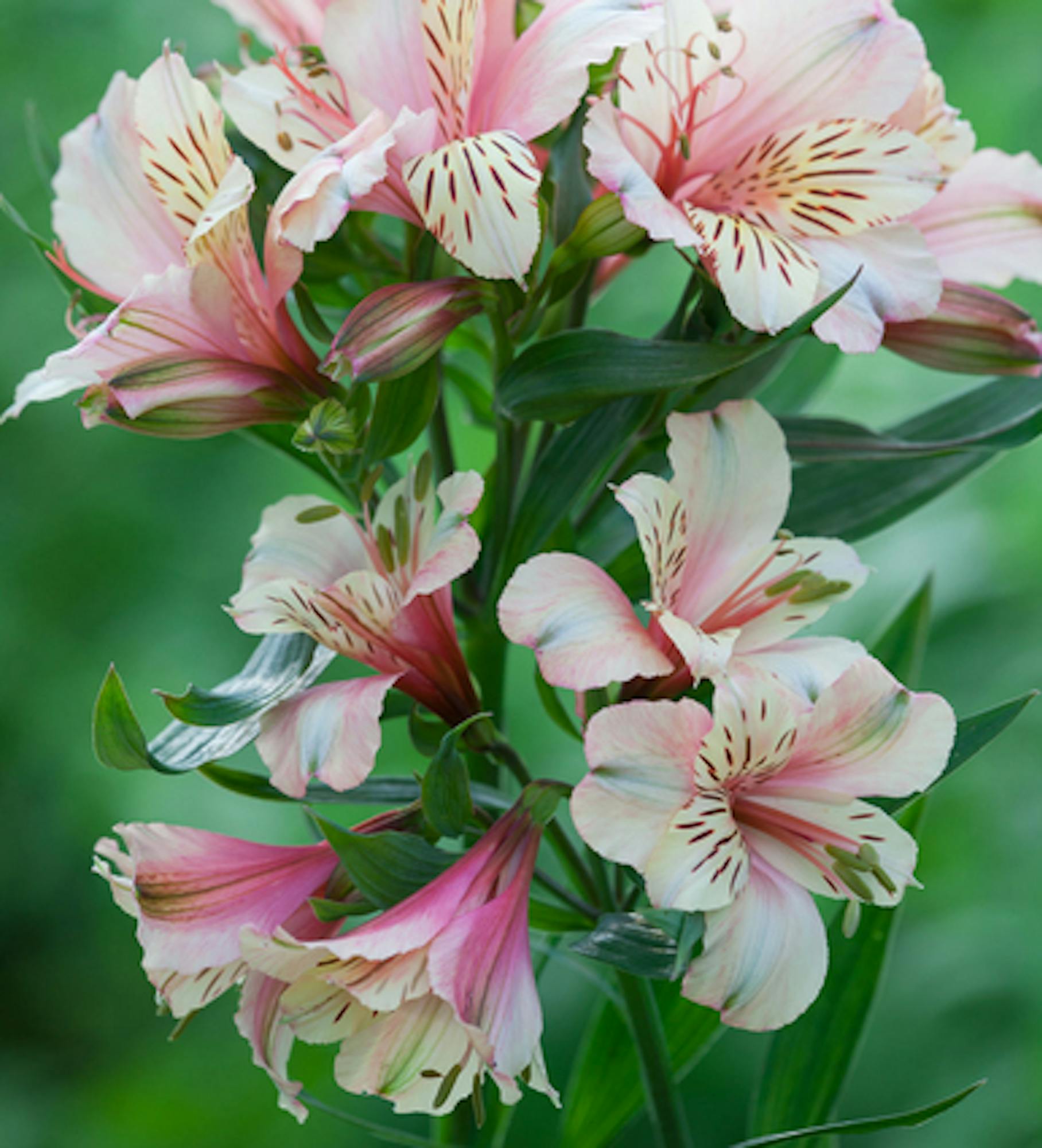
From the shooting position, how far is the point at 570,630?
0.49 m

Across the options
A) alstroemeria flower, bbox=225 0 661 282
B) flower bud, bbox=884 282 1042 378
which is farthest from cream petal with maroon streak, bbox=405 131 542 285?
flower bud, bbox=884 282 1042 378

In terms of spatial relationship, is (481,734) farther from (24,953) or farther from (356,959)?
(24,953)

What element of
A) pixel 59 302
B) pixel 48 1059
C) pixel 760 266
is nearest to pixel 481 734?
pixel 760 266

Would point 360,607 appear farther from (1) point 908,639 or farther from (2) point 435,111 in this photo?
(1) point 908,639

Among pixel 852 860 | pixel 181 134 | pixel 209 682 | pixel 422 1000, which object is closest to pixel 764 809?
pixel 852 860

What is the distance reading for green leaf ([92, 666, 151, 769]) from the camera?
54 centimetres

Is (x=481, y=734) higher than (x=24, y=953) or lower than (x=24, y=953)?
higher

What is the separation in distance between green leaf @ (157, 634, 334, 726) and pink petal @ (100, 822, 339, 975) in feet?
0.16

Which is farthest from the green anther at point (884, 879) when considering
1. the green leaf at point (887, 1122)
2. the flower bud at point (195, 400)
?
the flower bud at point (195, 400)

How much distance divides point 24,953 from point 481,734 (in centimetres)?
123

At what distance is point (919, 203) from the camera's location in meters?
0.54

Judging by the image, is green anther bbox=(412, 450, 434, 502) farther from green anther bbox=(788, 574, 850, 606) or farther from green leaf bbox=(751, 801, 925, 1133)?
green leaf bbox=(751, 801, 925, 1133)

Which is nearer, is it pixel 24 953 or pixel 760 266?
pixel 760 266

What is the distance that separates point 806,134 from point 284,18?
0.25m
